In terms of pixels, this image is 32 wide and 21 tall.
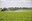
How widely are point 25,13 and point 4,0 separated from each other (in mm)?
397

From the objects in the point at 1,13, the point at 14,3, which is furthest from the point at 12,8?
the point at 1,13

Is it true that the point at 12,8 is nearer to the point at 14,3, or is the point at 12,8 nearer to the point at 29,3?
the point at 14,3

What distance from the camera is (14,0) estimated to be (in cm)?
78

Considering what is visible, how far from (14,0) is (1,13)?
0.29m

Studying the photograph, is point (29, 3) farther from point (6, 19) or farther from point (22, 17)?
point (6, 19)

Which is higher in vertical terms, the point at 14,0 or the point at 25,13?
the point at 14,0

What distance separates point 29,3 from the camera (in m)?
0.78

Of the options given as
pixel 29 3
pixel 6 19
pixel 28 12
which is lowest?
pixel 6 19

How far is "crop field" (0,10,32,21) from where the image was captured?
0.69 metres

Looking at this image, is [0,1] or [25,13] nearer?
[25,13]

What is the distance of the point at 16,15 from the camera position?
70cm

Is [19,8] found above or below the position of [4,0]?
below

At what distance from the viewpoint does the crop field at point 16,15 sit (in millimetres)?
691

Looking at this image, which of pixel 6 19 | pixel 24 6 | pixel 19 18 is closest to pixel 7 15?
pixel 6 19
